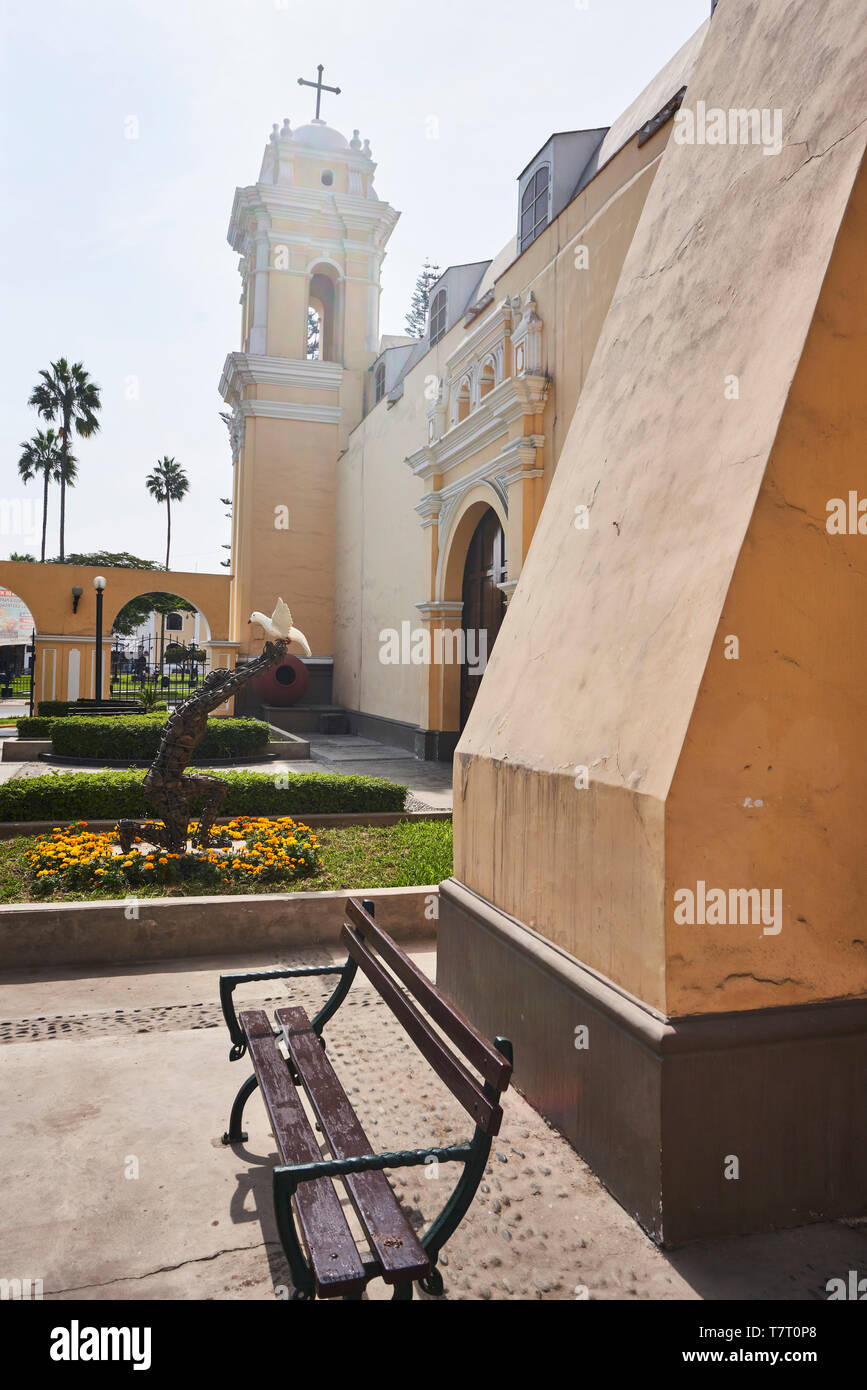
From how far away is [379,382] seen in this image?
22438 millimetres

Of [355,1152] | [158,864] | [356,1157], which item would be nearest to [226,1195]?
[355,1152]

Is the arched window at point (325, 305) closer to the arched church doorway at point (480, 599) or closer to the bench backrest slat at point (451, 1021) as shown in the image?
the arched church doorway at point (480, 599)

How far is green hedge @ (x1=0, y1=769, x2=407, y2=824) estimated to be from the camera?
25.5 feet

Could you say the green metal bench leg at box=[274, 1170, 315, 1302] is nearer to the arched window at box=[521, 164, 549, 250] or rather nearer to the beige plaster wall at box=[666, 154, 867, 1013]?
the beige plaster wall at box=[666, 154, 867, 1013]

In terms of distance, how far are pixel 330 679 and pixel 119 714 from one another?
304 inches

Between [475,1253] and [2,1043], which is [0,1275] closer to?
[475,1253]

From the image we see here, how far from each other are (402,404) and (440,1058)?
1648 centimetres

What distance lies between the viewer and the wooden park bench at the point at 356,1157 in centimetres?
196

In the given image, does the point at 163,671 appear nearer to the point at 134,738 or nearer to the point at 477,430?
the point at 134,738

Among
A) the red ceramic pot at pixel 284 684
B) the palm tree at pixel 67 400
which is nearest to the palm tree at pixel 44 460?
the palm tree at pixel 67 400

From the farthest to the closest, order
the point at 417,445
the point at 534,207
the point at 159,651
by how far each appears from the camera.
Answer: the point at 159,651, the point at 417,445, the point at 534,207

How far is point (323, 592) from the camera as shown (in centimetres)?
2298

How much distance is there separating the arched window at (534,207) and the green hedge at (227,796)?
782 cm
